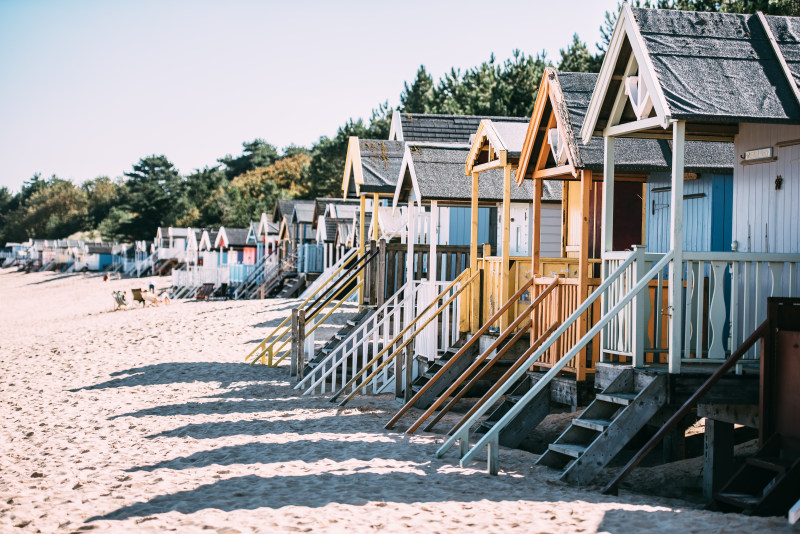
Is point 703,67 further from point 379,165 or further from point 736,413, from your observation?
point 379,165

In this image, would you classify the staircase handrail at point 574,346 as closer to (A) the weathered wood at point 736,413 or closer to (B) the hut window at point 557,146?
(A) the weathered wood at point 736,413

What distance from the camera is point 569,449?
29.5 feet

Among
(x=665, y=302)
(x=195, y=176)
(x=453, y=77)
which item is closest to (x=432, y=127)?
(x=665, y=302)

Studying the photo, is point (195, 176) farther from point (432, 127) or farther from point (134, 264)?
point (432, 127)

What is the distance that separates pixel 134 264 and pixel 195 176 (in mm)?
29094

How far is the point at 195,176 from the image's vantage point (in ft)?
361

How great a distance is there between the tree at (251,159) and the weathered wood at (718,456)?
118346 mm

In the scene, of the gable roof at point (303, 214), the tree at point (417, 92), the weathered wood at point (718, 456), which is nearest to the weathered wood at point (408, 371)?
the weathered wood at point (718, 456)

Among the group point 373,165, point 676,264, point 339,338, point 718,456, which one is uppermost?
point 373,165

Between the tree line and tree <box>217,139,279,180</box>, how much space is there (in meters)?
0.14

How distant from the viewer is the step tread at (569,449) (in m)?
8.80

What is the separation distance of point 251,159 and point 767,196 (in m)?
119

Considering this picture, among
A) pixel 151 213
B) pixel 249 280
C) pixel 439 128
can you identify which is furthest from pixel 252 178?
pixel 439 128

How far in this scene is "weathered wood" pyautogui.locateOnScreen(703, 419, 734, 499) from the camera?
9383 mm
